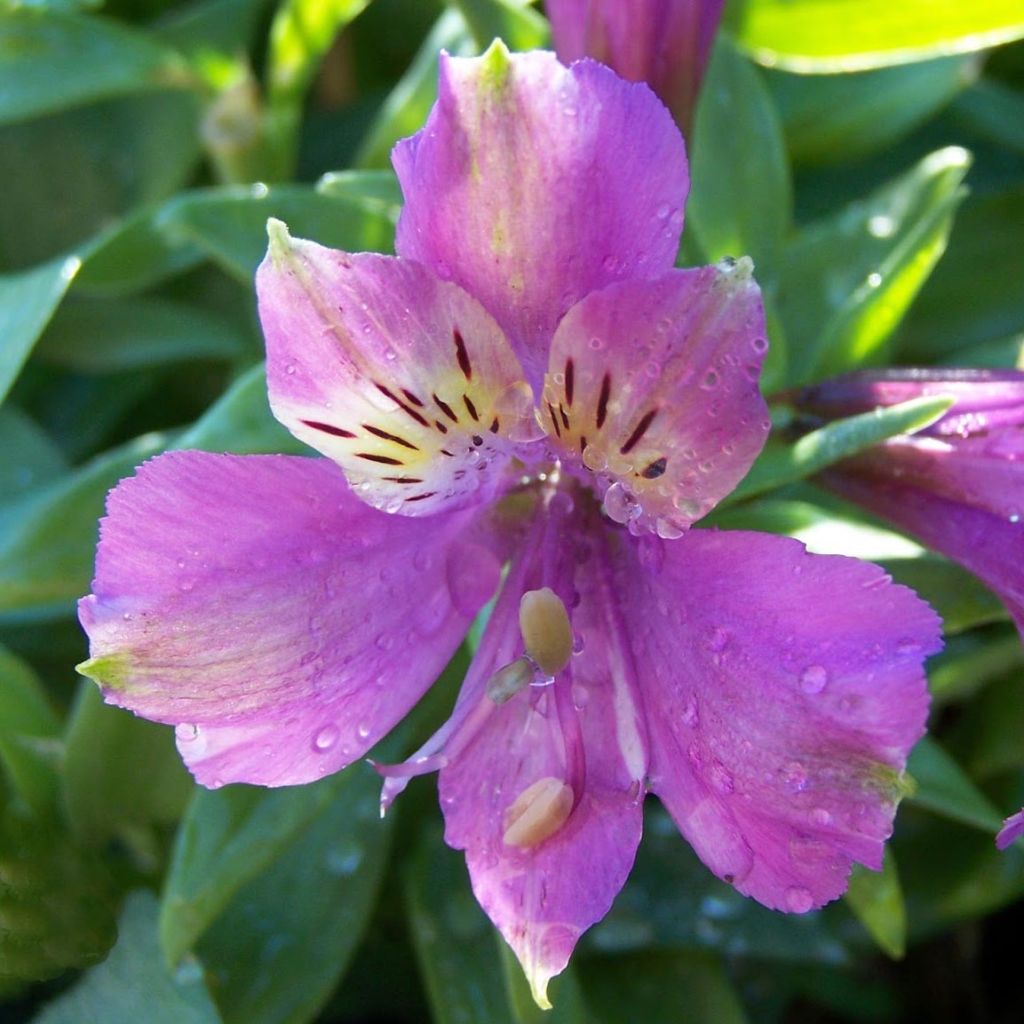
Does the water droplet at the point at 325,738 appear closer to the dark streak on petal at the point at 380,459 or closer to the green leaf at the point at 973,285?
the dark streak on petal at the point at 380,459

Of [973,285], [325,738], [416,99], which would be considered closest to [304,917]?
[325,738]

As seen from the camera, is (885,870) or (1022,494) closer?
(1022,494)

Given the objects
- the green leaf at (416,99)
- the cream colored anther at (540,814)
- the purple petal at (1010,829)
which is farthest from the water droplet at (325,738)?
the green leaf at (416,99)

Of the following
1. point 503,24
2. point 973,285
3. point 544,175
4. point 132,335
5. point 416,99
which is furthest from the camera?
point 973,285

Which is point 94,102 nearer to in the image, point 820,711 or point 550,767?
point 550,767

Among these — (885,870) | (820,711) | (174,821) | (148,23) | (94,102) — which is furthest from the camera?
(148,23)

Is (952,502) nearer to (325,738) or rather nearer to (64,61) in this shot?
(325,738)

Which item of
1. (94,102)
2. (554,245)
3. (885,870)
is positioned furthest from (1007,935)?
(94,102)

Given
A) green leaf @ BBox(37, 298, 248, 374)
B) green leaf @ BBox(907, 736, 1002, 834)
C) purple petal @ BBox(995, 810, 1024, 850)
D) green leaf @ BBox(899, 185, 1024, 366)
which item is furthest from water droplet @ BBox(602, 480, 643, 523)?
green leaf @ BBox(899, 185, 1024, 366)
